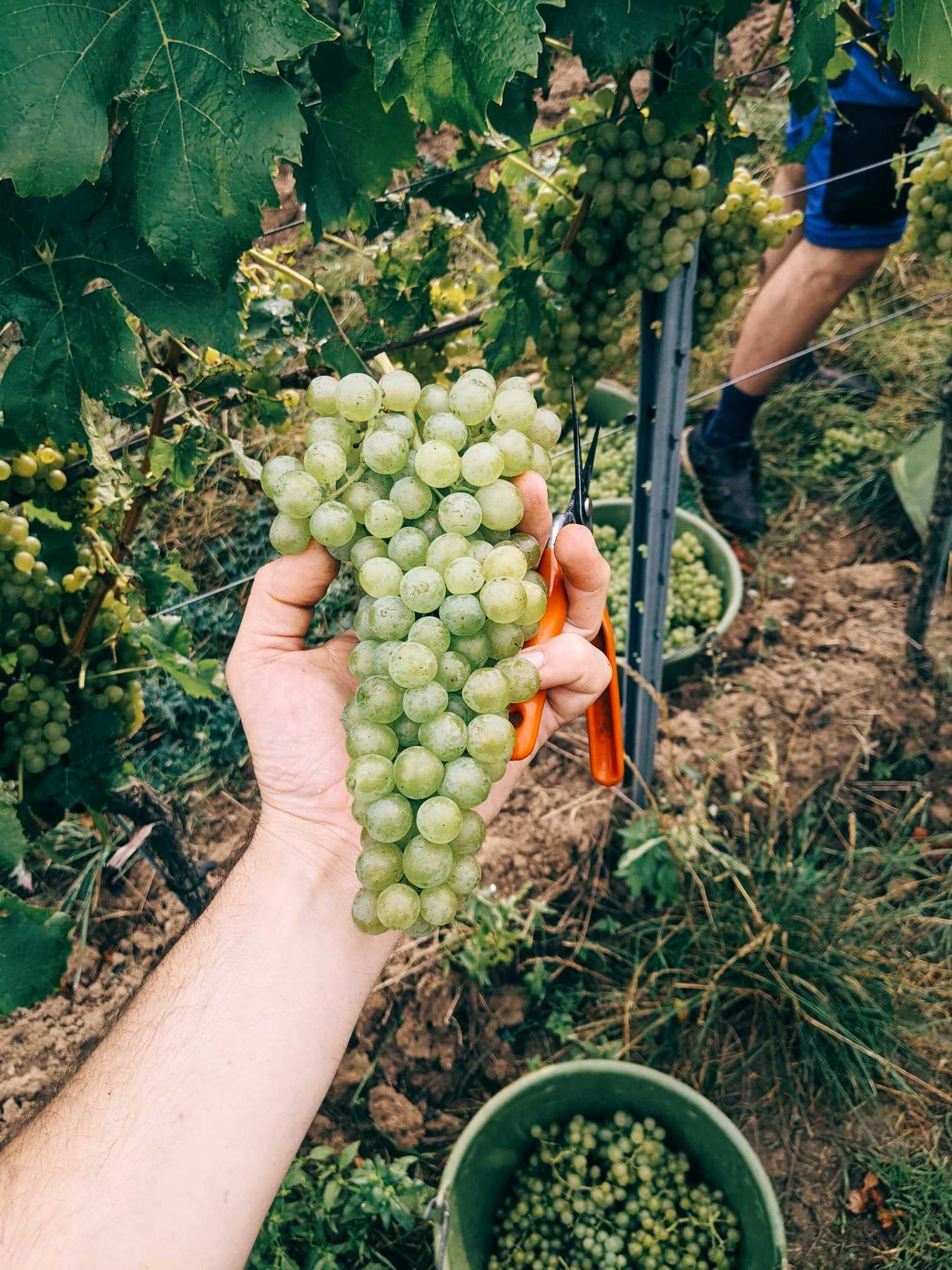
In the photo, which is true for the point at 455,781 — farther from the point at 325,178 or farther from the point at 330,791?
the point at 325,178

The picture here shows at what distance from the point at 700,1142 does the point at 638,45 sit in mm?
2368

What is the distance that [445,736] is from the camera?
1.16m

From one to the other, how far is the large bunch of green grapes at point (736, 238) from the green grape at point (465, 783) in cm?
156

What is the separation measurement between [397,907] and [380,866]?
6 centimetres

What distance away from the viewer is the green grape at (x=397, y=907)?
1.13 m

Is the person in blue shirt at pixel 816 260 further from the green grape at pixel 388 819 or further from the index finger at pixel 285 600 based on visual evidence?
the green grape at pixel 388 819

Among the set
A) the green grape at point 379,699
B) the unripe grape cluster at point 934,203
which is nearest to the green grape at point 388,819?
the green grape at point 379,699

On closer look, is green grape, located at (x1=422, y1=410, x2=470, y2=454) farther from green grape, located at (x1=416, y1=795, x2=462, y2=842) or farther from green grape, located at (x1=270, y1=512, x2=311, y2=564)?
green grape, located at (x1=416, y1=795, x2=462, y2=842)

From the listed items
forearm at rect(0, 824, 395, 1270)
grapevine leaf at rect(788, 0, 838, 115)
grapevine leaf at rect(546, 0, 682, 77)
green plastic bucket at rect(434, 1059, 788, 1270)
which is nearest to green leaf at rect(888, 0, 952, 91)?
grapevine leaf at rect(788, 0, 838, 115)

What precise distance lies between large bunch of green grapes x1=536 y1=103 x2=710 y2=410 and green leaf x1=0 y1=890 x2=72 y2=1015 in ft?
5.17

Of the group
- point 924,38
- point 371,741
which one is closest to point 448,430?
point 371,741

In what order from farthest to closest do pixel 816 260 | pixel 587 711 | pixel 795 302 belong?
pixel 795 302 → pixel 816 260 → pixel 587 711

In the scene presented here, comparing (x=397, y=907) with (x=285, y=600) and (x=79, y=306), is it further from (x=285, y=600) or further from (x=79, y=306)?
(x=79, y=306)

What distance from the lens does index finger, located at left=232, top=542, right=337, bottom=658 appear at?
1395 millimetres
